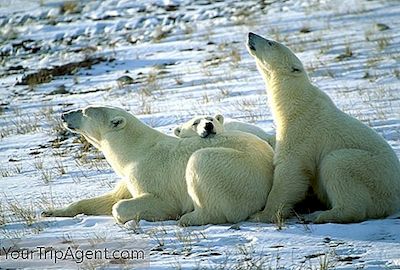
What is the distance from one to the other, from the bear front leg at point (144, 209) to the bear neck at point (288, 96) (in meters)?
1.38

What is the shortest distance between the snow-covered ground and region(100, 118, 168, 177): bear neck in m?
0.67

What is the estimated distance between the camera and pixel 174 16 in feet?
80.6

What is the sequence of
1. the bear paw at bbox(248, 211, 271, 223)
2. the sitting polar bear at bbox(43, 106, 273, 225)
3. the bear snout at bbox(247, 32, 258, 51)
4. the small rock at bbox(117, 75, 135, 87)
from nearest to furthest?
the bear paw at bbox(248, 211, 271, 223), the sitting polar bear at bbox(43, 106, 273, 225), the bear snout at bbox(247, 32, 258, 51), the small rock at bbox(117, 75, 135, 87)

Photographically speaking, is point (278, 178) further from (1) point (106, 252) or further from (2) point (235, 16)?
(2) point (235, 16)

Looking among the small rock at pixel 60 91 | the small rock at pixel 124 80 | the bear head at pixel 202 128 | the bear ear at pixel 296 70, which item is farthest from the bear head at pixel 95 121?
the small rock at pixel 60 91

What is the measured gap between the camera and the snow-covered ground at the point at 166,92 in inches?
216

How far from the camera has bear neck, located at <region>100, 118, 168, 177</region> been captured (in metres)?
7.49

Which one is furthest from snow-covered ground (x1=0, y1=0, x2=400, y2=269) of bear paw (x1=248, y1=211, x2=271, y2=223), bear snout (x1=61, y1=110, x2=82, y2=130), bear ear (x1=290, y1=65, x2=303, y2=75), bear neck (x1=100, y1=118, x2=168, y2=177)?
bear ear (x1=290, y1=65, x2=303, y2=75)

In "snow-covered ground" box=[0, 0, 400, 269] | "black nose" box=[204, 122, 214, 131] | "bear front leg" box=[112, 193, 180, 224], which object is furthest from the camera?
"black nose" box=[204, 122, 214, 131]

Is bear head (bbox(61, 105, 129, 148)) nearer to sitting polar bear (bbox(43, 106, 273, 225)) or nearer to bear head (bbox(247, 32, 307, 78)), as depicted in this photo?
sitting polar bear (bbox(43, 106, 273, 225))

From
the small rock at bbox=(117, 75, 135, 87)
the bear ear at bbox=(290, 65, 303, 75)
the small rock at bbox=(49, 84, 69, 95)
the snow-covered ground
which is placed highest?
the bear ear at bbox=(290, 65, 303, 75)

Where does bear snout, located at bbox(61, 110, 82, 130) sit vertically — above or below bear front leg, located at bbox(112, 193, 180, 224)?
above

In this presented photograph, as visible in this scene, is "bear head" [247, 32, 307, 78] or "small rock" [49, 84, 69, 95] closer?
"bear head" [247, 32, 307, 78]

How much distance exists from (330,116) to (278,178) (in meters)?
0.82
